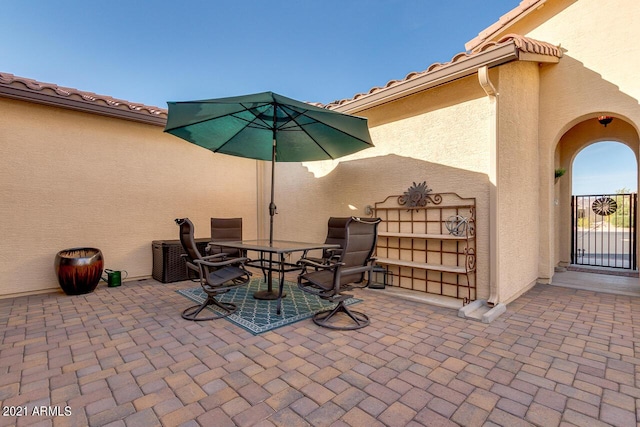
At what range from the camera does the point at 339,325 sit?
3336mm

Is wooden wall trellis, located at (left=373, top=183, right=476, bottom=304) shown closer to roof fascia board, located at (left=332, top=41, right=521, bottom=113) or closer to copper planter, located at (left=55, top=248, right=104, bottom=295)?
roof fascia board, located at (left=332, top=41, right=521, bottom=113)

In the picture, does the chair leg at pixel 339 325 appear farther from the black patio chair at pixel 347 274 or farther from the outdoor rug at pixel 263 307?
the outdoor rug at pixel 263 307

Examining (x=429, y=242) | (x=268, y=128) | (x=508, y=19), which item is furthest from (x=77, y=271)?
(x=508, y=19)

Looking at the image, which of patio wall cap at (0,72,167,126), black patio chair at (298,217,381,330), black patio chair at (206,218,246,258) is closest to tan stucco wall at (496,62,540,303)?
black patio chair at (298,217,381,330)

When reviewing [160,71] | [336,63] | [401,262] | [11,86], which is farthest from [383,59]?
[11,86]

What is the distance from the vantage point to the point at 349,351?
270 cm

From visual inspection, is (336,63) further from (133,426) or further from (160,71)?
(133,426)

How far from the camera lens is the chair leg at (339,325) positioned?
3.27 metres

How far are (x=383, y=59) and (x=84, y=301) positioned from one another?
40.1 feet

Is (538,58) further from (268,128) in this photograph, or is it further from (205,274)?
(205,274)

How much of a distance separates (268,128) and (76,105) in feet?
10.8

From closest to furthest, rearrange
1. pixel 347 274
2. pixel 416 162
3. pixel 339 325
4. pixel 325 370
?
pixel 325 370 → pixel 347 274 → pixel 339 325 → pixel 416 162

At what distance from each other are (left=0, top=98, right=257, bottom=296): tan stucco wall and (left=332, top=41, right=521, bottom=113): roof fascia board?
3.87 m

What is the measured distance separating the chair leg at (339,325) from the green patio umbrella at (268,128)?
1.41 meters
